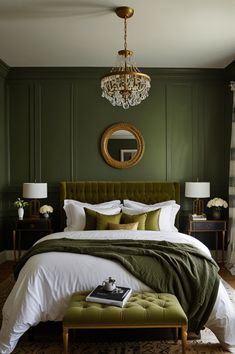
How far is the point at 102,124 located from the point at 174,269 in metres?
3.47

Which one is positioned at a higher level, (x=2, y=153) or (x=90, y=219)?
(x=2, y=153)

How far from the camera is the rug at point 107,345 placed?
117 inches

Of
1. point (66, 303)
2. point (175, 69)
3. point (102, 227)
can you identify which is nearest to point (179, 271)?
point (66, 303)

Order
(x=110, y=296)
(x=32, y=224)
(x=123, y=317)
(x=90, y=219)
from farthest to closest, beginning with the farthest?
1. (x=32, y=224)
2. (x=90, y=219)
3. (x=110, y=296)
4. (x=123, y=317)

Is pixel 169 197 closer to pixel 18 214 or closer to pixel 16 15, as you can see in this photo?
pixel 18 214

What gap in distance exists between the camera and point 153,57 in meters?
5.43

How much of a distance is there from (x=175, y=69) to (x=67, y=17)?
8.14 ft

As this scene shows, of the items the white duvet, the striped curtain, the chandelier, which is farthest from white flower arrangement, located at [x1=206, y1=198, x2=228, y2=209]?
the white duvet

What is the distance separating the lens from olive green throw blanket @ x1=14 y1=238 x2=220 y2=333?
3061 mm

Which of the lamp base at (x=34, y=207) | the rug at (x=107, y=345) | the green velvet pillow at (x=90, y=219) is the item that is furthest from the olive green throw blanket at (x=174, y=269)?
the lamp base at (x=34, y=207)

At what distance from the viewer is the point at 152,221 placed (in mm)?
4922

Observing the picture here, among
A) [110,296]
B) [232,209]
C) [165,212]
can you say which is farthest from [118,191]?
[110,296]

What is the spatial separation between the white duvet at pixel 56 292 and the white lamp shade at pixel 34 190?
7.68ft

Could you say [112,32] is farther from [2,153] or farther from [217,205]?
[217,205]
